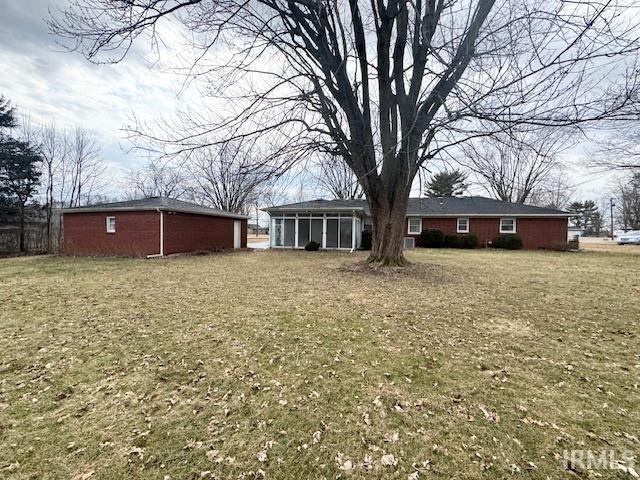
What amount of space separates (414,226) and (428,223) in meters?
1.03

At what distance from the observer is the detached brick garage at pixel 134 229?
14711 millimetres

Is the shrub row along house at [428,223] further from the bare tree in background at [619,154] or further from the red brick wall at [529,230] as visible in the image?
the bare tree in background at [619,154]

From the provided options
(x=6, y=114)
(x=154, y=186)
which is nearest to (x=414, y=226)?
(x=154, y=186)

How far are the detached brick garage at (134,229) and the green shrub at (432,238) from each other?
14778 millimetres

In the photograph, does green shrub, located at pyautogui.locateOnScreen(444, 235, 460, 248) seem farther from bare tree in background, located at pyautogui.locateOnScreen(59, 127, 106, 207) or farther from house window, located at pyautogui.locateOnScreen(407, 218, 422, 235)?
bare tree in background, located at pyautogui.locateOnScreen(59, 127, 106, 207)

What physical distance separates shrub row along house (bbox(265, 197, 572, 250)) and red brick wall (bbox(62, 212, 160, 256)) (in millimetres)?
7164

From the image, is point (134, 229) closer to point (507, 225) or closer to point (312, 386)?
point (312, 386)

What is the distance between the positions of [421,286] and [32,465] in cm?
714

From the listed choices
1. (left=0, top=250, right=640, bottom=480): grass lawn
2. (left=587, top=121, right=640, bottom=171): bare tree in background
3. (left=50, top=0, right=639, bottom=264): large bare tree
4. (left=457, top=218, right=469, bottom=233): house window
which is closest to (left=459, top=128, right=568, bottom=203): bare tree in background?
(left=50, top=0, right=639, bottom=264): large bare tree

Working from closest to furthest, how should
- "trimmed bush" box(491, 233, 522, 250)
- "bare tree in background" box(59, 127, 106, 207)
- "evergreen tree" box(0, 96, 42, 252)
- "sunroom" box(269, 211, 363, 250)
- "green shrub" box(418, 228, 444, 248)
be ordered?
"sunroom" box(269, 211, 363, 250), "evergreen tree" box(0, 96, 42, 252), "trimmed bush" box(491, 233, 522, 250), "green shrub" box(418, 228, 444, 248), "bare tree in background" box(59, 127, 106, 207)

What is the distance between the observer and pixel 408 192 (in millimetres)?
10039

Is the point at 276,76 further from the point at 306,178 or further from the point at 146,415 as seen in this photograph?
the point at 146,415

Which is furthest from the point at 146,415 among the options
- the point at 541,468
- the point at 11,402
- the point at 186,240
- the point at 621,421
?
the point at 186,240

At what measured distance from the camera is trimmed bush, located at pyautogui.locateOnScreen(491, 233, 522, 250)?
68.6 ft
